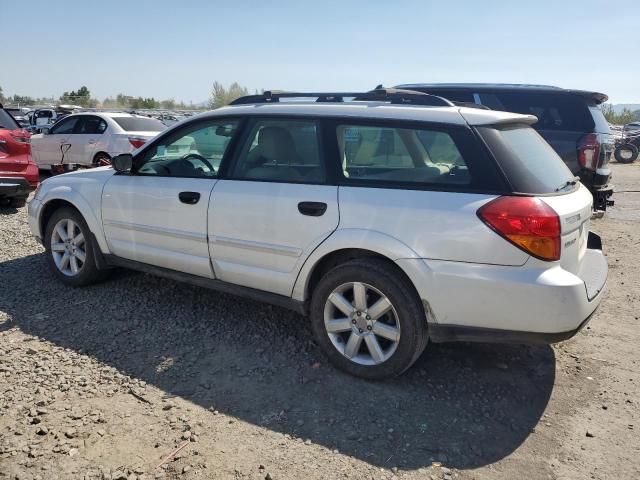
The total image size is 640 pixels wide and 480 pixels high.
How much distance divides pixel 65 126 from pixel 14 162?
4.25 meters

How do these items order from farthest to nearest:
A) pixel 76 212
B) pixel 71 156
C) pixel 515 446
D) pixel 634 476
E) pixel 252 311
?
1. pixel 71 156
2. pixel 76 212
3. pixel 252 311
4. pixel 515 446
5. pixel 634 476

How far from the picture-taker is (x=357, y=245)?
10.9 ft

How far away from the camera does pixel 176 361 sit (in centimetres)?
368

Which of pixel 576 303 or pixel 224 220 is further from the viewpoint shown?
pixel 224 220

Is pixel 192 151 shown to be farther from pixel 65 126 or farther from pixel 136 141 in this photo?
pixel 65 126

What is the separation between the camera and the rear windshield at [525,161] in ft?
10.1

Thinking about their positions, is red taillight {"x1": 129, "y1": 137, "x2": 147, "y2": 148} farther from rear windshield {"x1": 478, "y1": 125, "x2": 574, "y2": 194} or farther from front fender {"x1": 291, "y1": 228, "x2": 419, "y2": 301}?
rear windshield {"x1": 478, "y1": 125, "x2": 574, "y2": 194}

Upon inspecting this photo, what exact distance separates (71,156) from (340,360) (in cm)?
1010

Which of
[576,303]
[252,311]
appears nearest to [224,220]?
[252,311]

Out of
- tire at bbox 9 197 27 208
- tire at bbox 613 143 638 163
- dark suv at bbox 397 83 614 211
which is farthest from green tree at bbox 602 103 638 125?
tire at bbox 9 197 27 208

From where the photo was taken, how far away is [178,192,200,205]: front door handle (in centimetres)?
403

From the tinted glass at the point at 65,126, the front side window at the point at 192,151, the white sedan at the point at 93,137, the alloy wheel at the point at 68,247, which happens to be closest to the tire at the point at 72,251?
the alloy wheel at the point at 68,247

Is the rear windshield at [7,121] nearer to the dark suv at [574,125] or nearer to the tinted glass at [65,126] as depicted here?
the tinted glass at [65,126]

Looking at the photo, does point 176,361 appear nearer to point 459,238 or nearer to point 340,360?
point 340,360
